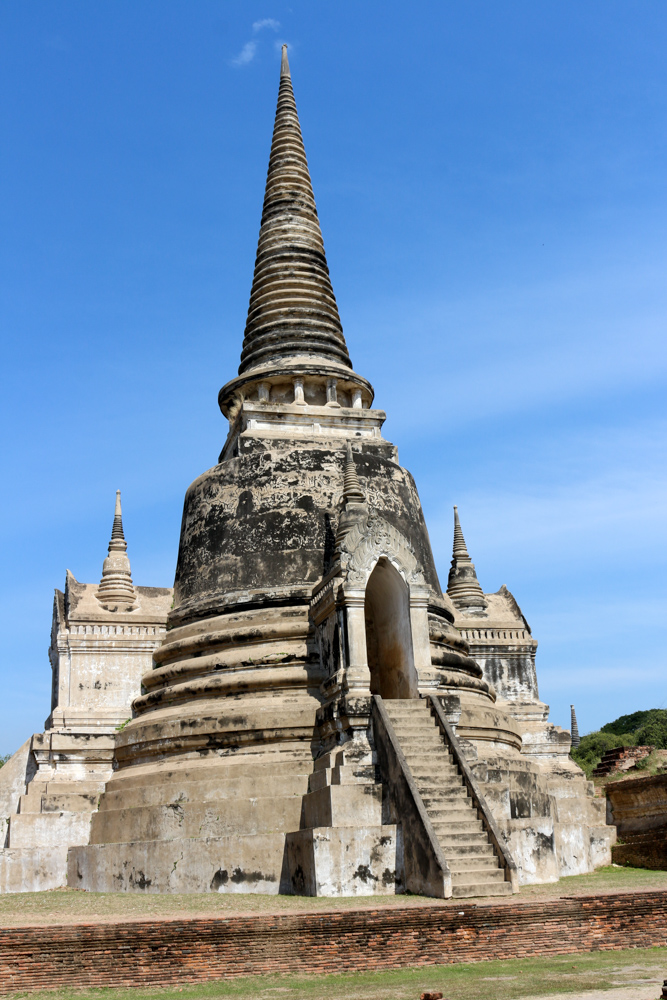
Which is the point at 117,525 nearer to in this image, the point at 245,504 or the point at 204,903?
the point at 245,504

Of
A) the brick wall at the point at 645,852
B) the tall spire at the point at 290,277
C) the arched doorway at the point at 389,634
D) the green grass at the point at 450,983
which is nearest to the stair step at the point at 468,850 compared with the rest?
the green grass at the point at 450,983

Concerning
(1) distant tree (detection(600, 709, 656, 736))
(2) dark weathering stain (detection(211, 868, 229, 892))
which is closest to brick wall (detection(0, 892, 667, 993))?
(2) dark weathering stain (detection(211, 868, 229, 892))

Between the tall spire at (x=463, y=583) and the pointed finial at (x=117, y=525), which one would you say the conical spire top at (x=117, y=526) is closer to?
the pointed finial at (x=117, y=525)

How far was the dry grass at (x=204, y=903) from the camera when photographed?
11.0 meters

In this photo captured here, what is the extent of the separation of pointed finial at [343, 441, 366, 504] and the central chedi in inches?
1.4

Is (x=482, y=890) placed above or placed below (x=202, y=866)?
below

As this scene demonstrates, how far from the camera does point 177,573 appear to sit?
20.1 m

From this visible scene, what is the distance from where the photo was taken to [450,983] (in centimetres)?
877

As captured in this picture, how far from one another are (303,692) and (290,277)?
1072cm

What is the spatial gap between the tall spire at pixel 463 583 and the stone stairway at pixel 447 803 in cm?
1048

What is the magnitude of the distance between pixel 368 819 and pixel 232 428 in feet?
33.8

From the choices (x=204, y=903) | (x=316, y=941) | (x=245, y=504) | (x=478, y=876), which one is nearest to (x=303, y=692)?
(x=245, y=504)

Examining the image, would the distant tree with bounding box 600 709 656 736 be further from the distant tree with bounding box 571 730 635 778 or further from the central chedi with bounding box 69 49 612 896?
the central chedi with bounding box 69 49 612 896

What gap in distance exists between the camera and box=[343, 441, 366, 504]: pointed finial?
17.5 meters
